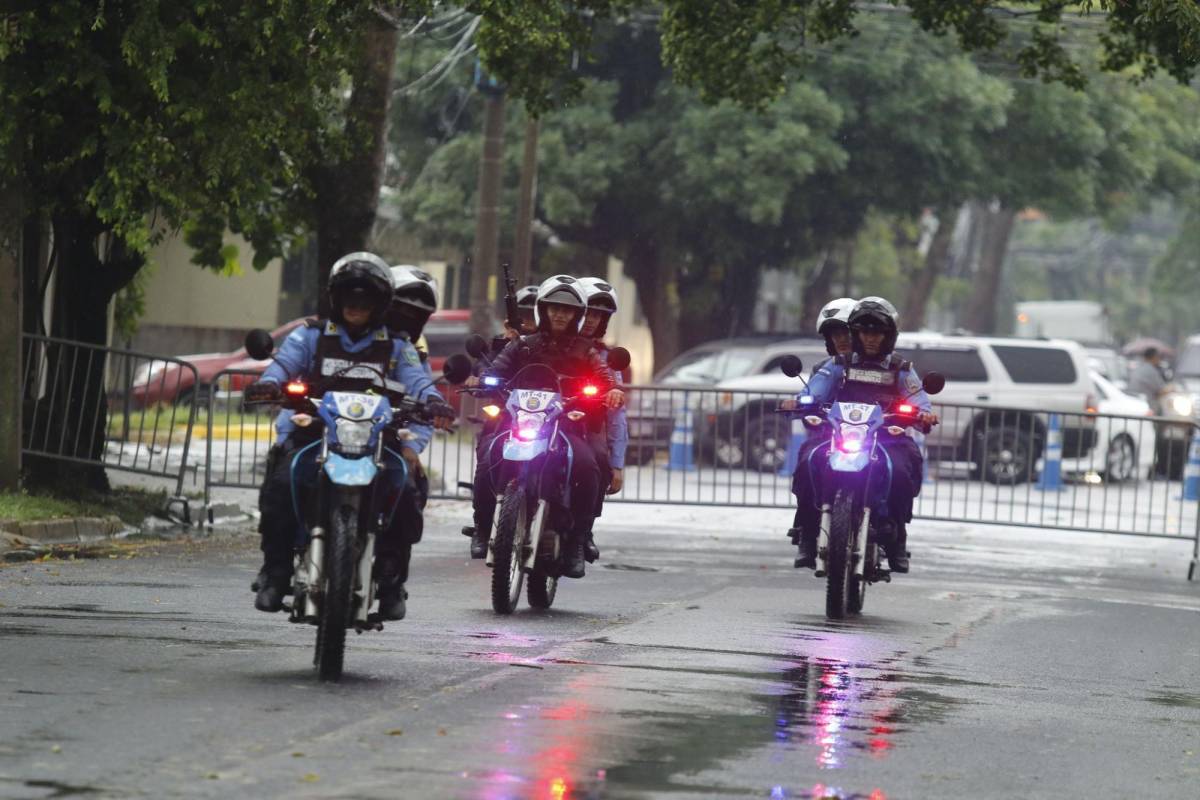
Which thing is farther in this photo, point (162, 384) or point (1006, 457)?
point (1006, 457)

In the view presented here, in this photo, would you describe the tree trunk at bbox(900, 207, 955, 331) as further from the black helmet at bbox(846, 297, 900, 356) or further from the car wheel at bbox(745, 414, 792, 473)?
the black helmet at bbox(846, 297, 900, 356)

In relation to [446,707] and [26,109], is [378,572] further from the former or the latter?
[26,109]

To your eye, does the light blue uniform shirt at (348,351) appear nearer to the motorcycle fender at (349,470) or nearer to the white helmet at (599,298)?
the motorcycle fender at (349,470)

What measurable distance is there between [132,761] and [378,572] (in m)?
2.34

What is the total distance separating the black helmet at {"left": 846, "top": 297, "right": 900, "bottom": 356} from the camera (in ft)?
39.3

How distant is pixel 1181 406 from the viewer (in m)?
33.3

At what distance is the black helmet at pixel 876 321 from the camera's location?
1197 cm

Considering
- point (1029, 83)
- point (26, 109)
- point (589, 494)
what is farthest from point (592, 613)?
point (1029, 83)

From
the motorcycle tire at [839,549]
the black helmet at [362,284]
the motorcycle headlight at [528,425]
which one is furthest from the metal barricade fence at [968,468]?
the black helmet at [362,284]

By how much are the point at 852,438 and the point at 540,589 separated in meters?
1.72

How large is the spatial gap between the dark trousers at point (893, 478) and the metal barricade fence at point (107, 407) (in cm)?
496

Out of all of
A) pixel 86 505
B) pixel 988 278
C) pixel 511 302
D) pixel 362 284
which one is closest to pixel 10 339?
pixel 86 505

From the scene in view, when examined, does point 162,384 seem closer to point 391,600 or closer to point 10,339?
point 10,339

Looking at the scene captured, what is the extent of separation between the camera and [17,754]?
6.49 meters
